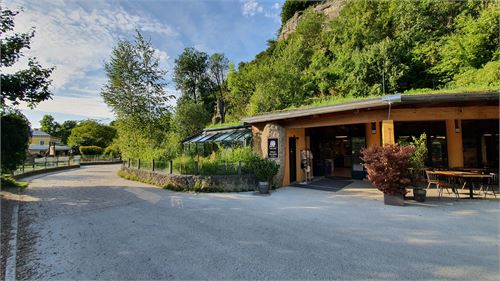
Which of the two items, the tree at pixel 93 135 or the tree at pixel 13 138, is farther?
the tree at pixel 93 135

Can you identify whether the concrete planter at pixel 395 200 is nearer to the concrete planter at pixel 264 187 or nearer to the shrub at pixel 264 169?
the concrete planter at pixel 264 187

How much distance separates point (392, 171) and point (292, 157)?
461 centimetres

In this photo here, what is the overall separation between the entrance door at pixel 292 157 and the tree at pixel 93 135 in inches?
1479

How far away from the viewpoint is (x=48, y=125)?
52719mm

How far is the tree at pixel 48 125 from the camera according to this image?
52.5m

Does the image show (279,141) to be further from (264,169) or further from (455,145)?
(455,145)

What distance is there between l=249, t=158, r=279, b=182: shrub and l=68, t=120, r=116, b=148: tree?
37387mm

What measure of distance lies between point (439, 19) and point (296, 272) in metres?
22.8

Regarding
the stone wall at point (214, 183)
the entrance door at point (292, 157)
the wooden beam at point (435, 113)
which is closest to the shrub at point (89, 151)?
the stone wall at point (214, 183)

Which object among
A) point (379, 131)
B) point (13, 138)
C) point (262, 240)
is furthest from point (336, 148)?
point (13, 138)

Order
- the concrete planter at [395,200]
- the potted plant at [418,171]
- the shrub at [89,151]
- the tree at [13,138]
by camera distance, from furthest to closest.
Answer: the shrub at [89,151]
the tree at [13,138]
the potted plant at [418,171]
the concrete planter at [395,200]

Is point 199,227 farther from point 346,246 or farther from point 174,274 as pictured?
point 346,246

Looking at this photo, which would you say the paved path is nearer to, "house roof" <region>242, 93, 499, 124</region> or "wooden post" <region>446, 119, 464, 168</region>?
"house roof" <region>242, 93, 499, 124</region>

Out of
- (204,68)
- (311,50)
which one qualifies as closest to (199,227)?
(311,50)
